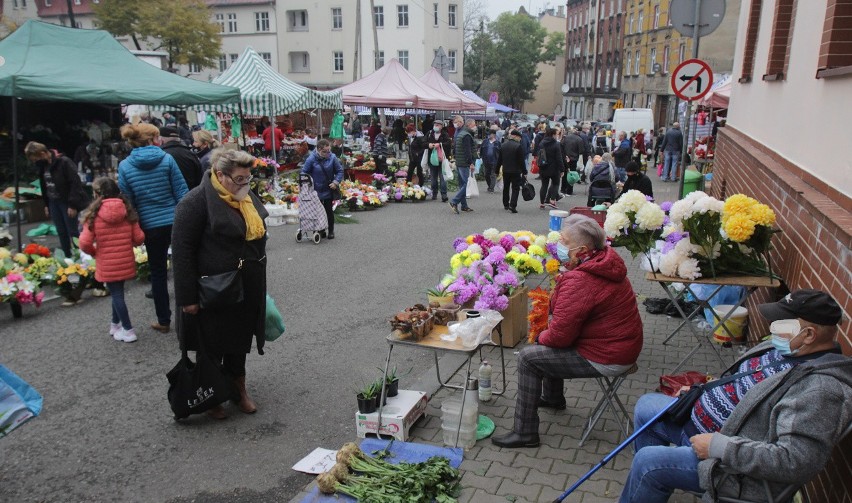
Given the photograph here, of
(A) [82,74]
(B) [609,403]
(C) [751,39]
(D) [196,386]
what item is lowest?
(D) [196,386]

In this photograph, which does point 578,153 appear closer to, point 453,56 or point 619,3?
point 453,56

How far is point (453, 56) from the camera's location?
50375 mm

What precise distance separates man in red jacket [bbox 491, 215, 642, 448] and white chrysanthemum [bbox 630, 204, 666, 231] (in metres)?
1.16

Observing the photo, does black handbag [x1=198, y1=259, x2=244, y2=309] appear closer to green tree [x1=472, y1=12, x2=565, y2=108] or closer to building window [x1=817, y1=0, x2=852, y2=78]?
building window [x1=817, y1=0, x2=852, y2=78]

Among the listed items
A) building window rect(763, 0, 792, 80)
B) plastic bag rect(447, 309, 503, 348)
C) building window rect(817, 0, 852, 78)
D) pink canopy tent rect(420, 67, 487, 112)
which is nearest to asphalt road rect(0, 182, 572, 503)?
plastic bag rect(447, 309, 503, 348)

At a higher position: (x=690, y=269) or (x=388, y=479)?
(x=690, y=269)

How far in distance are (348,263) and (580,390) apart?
525 centimetres

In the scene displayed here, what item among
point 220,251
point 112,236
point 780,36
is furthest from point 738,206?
point 112,236

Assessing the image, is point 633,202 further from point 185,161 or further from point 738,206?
point 185,161

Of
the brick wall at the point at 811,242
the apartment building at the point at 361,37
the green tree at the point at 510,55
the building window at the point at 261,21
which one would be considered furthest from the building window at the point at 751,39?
the green tree at the point at 510,55

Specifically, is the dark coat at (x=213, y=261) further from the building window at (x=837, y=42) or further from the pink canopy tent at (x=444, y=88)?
Answer: the pink canopy tent at (x=444, y=88)

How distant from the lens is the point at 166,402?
508 cm

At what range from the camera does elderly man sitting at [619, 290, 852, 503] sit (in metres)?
2.47

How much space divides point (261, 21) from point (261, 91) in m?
38.6
